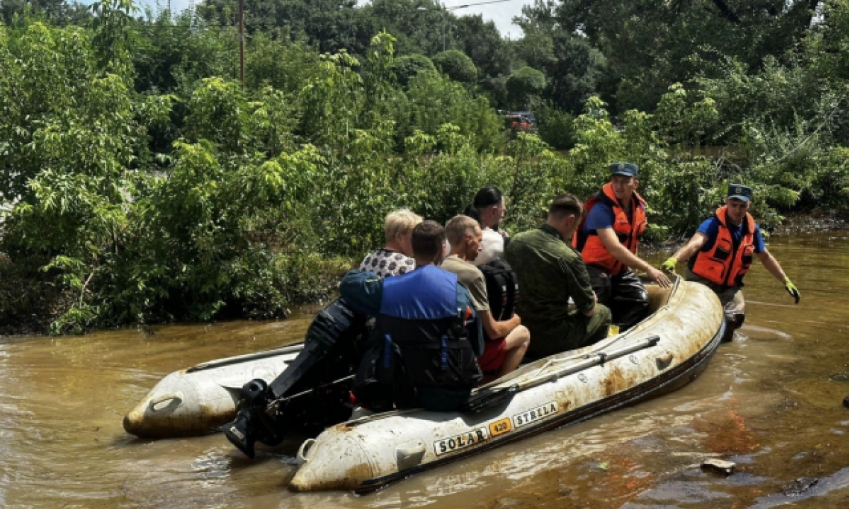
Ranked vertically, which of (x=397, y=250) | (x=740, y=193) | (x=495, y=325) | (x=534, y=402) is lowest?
(x=534, y=402)

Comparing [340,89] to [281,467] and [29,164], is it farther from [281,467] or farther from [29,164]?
[281,467]

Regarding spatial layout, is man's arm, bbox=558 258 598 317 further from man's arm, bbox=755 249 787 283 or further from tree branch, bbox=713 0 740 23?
tree branch, bbox=713 0 740 23

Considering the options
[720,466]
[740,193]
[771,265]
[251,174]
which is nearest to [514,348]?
[720,466]

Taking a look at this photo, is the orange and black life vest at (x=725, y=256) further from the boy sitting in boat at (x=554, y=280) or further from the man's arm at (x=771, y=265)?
the boy sitting in boat at (x=554, y=280)

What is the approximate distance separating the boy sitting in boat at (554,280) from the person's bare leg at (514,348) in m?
0.35

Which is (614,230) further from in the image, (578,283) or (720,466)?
(720,466)

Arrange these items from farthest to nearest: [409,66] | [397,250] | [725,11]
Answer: [409,66]
[725,11]
[397,250]

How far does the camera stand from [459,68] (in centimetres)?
5166

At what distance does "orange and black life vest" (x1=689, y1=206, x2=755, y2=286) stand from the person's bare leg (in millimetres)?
2805

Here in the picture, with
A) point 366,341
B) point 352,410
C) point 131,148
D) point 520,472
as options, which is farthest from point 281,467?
point 131,148

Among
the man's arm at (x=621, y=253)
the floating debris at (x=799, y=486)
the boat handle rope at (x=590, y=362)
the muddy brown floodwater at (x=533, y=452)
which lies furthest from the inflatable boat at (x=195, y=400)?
Result: the floating debris at (x=799, y=486)

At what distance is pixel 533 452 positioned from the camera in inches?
226

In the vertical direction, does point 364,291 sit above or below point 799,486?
above

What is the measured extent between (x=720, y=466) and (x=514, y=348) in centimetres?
151
